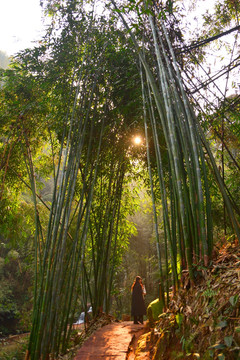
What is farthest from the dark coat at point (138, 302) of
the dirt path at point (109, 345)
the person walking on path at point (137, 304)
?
the dirt path at point (109, 345)

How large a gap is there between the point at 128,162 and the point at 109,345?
8.48 feet

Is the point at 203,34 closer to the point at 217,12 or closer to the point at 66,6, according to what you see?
the point at 217,12

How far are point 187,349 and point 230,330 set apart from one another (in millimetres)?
297

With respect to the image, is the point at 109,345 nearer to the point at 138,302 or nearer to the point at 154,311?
the point at 154,311

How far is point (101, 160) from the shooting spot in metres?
4.05

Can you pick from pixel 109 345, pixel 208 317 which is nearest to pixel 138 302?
pixel 109 345

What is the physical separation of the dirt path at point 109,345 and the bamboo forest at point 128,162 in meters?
0.05

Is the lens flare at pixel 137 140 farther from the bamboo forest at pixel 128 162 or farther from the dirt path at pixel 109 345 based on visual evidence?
the dirt path at pixel 109 345

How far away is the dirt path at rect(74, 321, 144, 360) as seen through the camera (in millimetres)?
2262

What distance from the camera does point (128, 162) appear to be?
4.32m

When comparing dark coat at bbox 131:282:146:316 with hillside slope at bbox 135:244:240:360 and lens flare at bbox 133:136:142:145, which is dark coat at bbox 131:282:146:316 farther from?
hillside slope at bbox 135:244:240:360

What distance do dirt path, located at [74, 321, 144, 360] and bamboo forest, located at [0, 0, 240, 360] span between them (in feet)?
0.17

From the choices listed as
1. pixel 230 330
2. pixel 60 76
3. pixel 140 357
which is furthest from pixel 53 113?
pixel 230 330

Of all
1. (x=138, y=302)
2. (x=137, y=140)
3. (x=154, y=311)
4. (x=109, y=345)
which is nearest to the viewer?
(x=109, y=345)
